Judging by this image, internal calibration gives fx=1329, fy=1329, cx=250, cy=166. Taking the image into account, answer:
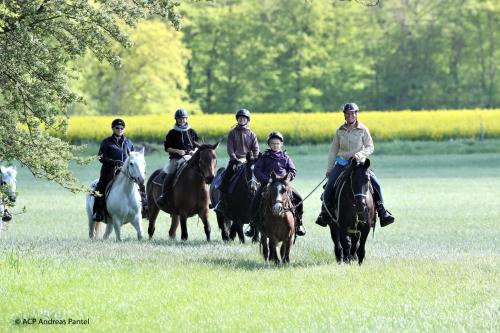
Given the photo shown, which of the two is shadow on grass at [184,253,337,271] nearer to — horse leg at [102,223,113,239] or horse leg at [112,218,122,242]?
horse leg at [112,218,122,242]

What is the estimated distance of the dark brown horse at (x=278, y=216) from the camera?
1838cm

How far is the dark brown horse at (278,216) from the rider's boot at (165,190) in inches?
222

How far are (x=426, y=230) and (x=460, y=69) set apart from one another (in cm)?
8262

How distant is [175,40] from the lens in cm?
10088

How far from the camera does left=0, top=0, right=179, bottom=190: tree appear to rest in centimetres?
1742

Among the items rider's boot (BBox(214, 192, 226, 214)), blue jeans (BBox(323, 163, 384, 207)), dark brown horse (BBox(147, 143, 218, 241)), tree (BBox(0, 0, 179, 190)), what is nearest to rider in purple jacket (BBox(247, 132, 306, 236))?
blue jeans (BBox(323, 163, 384, 207))

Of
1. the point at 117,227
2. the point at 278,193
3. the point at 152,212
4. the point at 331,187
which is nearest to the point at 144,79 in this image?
the point at 152,212

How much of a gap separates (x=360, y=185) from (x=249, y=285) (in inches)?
116

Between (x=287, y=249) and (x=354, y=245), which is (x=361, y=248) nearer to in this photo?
(x=354, y=245)

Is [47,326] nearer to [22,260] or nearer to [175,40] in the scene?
[22,260]

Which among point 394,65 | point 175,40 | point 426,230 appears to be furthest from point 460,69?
point 426,230

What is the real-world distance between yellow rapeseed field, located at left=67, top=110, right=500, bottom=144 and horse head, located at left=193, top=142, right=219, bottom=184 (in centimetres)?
5733

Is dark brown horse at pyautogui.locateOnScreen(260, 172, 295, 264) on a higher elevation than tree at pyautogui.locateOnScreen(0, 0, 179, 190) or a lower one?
lower

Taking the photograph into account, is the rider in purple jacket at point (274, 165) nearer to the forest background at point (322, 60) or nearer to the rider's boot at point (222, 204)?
the rider's boot at point (222, 204)
